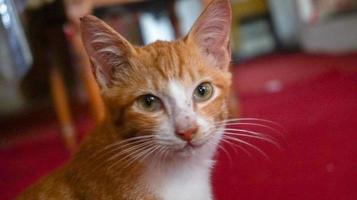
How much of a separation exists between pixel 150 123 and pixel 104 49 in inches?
6.7

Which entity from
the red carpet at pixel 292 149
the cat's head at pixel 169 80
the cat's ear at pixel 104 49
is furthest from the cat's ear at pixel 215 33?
the red carpet at pixel 292 149

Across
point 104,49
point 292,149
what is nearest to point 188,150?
point 104,49

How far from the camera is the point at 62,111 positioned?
2387 millimetres

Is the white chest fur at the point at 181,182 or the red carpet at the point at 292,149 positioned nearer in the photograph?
the white chest fur at the point at 181,182

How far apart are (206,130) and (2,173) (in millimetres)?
1421

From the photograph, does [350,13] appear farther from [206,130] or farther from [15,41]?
[206,130]

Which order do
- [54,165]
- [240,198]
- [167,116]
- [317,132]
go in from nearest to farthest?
[167,116] < [240,198] < [317,132] < [54,165]

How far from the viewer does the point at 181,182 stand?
89 centimetres

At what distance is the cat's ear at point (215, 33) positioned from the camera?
0.95 meters

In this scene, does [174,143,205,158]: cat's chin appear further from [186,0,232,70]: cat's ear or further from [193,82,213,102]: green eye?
[186,0,232,70]: cat's ear

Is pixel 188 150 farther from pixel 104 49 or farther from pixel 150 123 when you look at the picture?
pixel 104 49

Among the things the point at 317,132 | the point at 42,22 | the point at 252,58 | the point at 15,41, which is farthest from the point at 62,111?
the point at 252,58

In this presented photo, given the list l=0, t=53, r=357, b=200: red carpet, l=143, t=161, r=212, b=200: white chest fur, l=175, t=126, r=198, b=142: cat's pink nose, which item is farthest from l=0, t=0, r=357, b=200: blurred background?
l=175, t=126, r=198, b=142: cat's pink nose

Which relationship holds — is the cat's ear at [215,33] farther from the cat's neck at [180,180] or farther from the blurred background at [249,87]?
the blurred background at [249,87]
